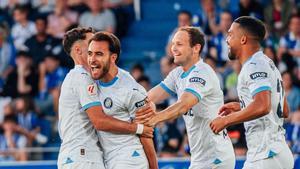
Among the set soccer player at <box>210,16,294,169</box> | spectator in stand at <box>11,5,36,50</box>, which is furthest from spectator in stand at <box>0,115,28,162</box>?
soccer player at <box>210,16,294,169</box>

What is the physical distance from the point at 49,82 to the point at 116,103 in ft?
27.4

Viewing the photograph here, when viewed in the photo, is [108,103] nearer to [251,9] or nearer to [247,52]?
[247,52]

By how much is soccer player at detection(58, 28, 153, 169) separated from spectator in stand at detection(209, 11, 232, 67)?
280 inches

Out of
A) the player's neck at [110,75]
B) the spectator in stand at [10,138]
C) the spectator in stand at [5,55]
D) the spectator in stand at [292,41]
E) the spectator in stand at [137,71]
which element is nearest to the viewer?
the player's neck at [110,75]

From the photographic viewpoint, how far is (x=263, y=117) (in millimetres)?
9523

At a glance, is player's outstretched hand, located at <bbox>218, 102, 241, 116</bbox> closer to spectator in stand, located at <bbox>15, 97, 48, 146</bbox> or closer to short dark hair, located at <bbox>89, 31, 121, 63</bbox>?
short dark hair, located at <bbox>89, 31, 121, 63</bbox>

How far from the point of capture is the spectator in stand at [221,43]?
1689 centimetres

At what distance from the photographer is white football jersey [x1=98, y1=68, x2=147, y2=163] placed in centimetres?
978

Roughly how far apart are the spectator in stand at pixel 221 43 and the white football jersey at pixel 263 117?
7.21 m

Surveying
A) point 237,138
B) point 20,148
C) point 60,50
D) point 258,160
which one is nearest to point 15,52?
point 60,50

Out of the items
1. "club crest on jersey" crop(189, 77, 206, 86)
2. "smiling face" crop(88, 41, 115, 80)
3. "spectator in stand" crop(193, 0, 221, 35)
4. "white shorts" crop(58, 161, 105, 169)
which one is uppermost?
"spectator in stand" crop(193, 0, 221, 35)

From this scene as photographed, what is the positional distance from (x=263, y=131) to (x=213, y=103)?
42.1 inches

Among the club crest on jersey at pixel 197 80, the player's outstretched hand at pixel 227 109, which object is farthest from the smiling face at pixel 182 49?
the player's outstretched hand at pixel 227 109

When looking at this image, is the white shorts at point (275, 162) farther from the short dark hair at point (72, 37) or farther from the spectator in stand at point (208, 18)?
the spectator in stand at point (208, 18)
